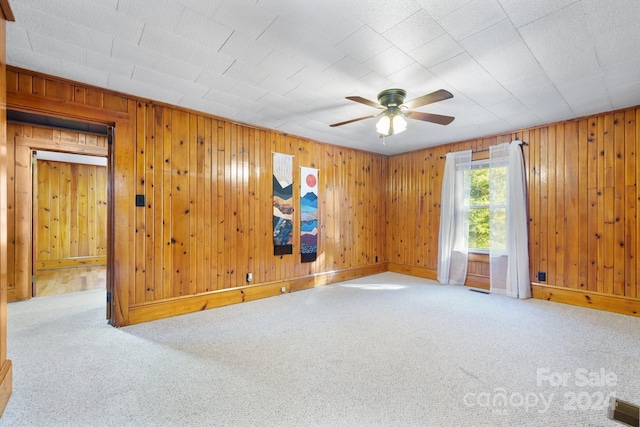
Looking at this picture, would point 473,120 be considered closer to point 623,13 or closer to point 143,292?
point 623,13

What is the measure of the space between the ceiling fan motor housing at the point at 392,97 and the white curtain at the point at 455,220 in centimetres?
253

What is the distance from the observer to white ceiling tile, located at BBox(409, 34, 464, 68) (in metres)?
2.04

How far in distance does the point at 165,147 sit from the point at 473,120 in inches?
154

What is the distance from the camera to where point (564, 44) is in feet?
6.85

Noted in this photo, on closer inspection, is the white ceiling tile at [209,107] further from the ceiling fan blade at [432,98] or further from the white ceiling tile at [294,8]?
the ceiling fan blade at [432,98]

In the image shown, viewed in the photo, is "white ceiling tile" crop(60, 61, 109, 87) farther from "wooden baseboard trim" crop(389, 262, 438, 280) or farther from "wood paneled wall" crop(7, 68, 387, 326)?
"wooden baseboard trim" crop(389, 262, 438, 280)

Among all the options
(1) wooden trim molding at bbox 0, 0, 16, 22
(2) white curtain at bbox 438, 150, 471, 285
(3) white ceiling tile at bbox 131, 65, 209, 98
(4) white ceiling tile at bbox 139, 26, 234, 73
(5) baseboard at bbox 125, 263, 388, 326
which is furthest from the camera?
(2) white curtain at bbox 438, 150, 471, 285

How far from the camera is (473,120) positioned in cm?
378

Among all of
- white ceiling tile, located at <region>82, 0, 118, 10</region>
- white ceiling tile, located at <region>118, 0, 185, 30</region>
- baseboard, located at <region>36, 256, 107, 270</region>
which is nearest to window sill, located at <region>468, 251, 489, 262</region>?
white ceiling tile, located at <region>118, 0, 185, 30</region>

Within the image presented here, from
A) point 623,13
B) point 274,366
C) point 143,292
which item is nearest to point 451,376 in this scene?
point 274,366

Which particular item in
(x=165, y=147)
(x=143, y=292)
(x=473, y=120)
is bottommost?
(x=143, y=292)

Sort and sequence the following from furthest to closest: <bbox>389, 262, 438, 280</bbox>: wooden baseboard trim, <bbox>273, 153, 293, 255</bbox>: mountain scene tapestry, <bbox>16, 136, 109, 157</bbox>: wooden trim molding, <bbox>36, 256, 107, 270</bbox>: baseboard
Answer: <bbox>36, 256, 107, 270</bbox>: baseboard, <bbox>389, 262, 438, 280</bbox>: wooden baseboard trim, <bbox>273, 153, 293, 255</bbox>: mountain scene tapestry, <bbox>16, 136, 109, 157</bbox>: wooden trim molding

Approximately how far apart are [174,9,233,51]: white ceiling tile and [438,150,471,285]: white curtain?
4152 mm

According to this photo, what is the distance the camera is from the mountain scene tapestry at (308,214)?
4633 mm
